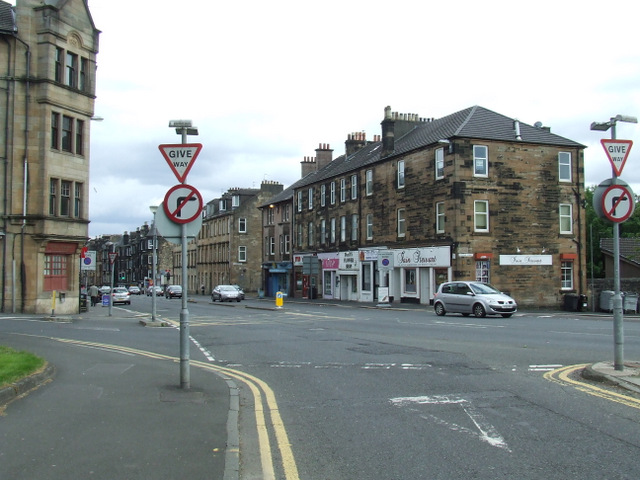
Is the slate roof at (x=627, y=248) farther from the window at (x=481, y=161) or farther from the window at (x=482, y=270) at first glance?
the window at (x=481, y=161)

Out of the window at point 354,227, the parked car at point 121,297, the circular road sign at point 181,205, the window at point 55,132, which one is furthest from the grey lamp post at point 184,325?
the parked car at point 121,297

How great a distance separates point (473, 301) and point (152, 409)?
70.7 ft

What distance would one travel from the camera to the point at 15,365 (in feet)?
32.9

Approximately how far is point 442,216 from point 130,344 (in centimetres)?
2527

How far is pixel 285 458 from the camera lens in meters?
5.88

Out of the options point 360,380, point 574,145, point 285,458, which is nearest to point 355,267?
point 574,145

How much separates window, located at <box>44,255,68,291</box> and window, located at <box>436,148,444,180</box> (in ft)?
70.5

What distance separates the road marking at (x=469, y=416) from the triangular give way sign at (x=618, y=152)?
491 centimetres

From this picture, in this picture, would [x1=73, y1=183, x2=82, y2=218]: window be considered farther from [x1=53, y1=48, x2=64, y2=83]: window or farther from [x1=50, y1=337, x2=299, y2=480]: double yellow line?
[x1=50, y1=337, x2=299, y2=480]: double yellow line

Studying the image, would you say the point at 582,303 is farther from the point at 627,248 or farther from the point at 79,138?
the point at 79,138

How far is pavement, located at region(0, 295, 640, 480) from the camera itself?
5.62 meters

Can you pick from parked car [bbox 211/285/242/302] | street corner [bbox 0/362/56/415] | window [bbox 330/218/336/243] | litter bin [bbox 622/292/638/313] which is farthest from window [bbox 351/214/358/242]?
street corner [bbox 0/362/56/415]

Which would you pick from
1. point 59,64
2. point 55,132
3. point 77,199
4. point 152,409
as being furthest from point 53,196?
point 152,409

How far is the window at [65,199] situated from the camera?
3077cm
